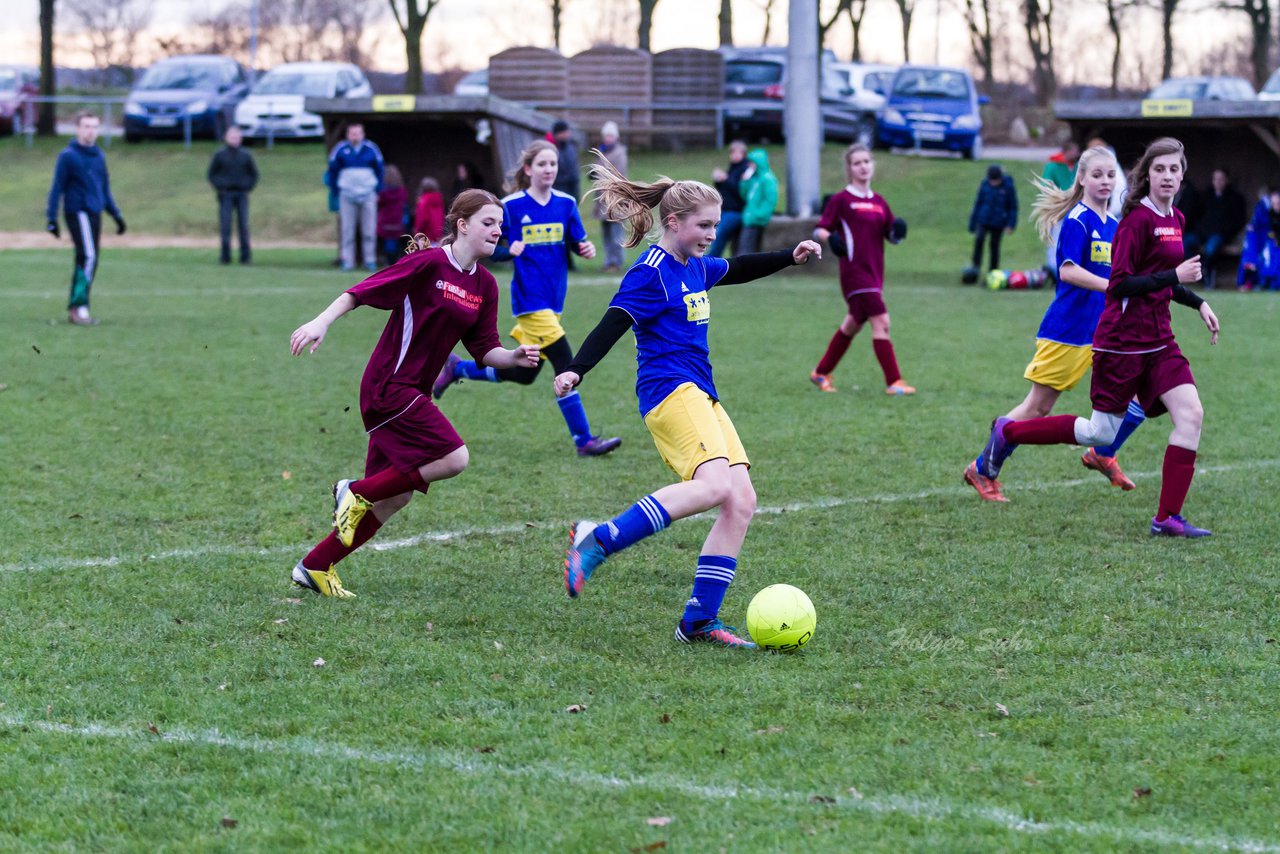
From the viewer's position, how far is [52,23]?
120ft

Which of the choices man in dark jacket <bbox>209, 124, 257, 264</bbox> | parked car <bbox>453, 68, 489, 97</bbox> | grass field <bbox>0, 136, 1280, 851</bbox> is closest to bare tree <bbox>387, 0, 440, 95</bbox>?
parked car <bbox>453, 68, 489, 97</bbox>

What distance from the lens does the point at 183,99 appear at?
3350 centimetres

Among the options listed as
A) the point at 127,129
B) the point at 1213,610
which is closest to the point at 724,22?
the point at 127,129

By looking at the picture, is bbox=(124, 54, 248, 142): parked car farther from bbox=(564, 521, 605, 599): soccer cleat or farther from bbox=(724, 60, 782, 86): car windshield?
bbox=(564, 521, 605, 599): soccer cleat

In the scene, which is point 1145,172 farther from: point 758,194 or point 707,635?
point 758,194

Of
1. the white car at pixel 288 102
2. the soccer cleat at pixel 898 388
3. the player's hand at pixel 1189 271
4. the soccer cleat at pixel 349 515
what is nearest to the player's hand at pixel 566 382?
the soccer cleat at pixel 349 515

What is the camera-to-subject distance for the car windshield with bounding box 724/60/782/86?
33.8 meters

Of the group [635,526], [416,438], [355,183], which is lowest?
[635,526]

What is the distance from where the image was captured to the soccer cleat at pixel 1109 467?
780 cm

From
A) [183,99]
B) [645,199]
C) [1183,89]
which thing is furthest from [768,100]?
[645,199]

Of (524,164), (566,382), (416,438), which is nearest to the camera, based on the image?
(566,382)

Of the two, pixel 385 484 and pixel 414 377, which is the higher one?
pixel 414 377

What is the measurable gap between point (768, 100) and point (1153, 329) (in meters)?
27.2

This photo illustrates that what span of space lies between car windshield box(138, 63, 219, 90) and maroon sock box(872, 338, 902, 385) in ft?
87.9
